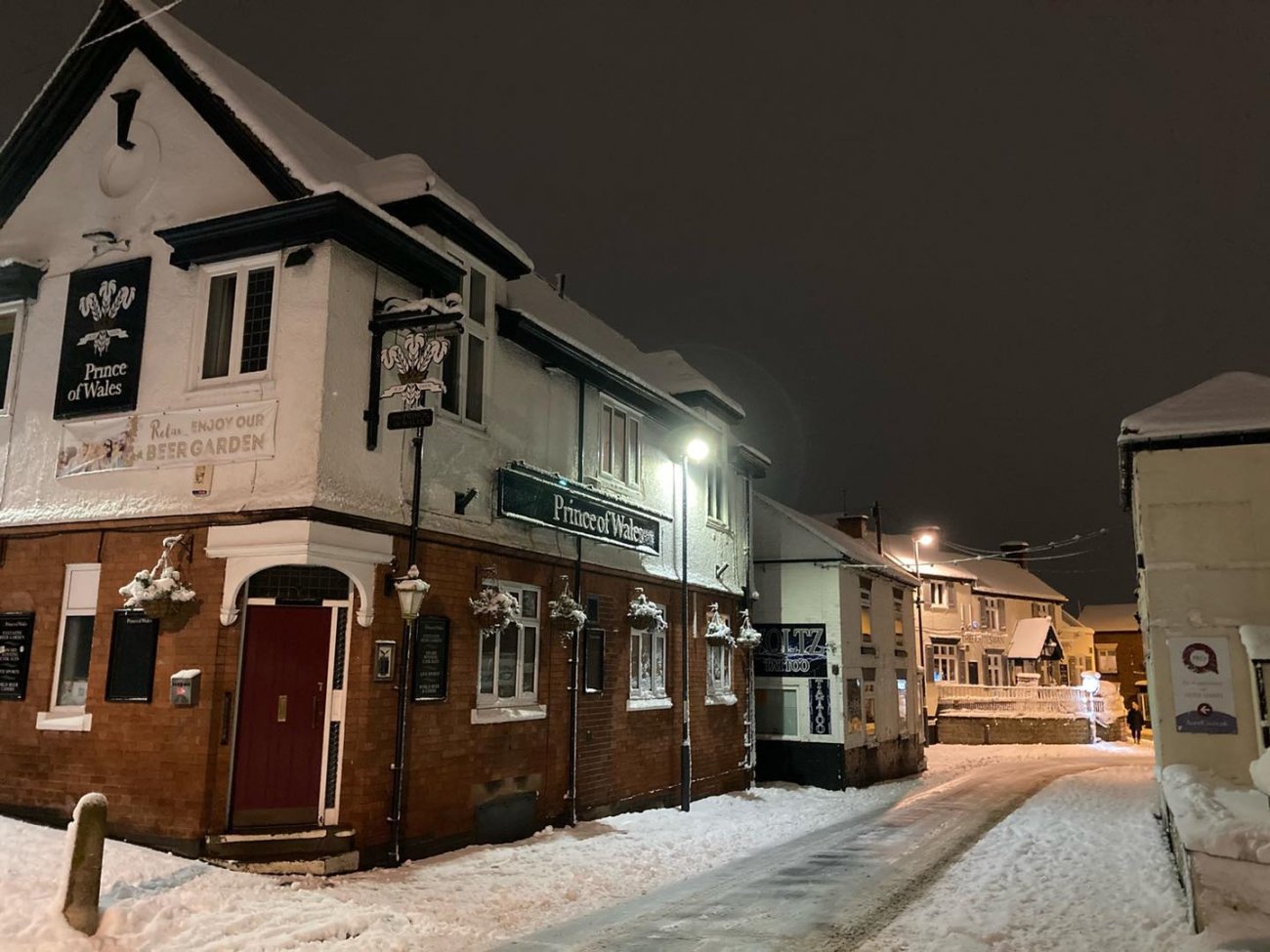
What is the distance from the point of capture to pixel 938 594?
51.4 meters

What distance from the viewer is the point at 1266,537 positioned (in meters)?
14.7

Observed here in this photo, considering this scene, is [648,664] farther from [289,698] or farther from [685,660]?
[289,698]

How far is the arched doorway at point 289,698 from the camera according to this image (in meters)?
11.0

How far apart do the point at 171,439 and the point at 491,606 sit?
4712 mm

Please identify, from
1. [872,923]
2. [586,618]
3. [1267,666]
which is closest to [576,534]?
[586,618]

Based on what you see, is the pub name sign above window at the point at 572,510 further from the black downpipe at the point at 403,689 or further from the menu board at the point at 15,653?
the menu board at the point at 15,653

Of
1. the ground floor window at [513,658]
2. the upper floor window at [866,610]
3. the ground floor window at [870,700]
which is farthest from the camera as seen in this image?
the upper floor window at [866,610]

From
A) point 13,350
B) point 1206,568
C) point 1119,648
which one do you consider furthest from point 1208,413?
point 1119,648

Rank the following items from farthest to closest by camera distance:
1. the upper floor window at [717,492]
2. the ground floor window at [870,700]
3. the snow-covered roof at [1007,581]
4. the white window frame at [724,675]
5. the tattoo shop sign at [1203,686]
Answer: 1. the snow-covered roof at [1007,581]
2. the ground floor window at [870,700]
3. the upper floor window at [717,492]
4. the white window frame at [724,675]
5. the tattoo shop sign at [1203,686]

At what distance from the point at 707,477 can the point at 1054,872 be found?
40.6 feet

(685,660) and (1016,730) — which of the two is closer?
(685,660)

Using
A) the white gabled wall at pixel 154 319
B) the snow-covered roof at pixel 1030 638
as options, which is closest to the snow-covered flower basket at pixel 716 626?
the white gabled wall at pixel 154 319

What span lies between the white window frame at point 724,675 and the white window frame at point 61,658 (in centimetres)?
1292

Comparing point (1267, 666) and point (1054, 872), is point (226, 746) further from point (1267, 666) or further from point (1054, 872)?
point (1267, 666)
